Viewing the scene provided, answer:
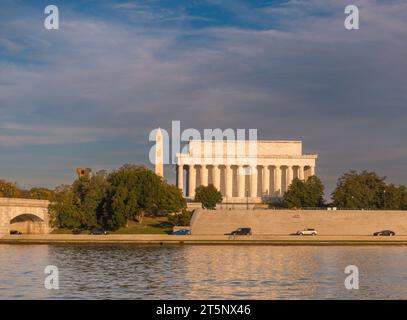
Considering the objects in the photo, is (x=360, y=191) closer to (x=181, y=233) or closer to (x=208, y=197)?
(x=208, y=197)

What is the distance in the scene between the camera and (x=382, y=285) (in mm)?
42531

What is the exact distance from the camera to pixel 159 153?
400ft

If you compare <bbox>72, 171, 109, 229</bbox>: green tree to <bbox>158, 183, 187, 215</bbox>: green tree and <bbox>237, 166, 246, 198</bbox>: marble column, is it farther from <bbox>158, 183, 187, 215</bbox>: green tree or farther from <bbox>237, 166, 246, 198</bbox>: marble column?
<bbox>237, 166, 246, 198</bbox>: marble column

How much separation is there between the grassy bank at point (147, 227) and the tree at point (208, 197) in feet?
75.1

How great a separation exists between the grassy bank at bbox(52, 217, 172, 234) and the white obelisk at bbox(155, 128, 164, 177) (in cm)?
1368

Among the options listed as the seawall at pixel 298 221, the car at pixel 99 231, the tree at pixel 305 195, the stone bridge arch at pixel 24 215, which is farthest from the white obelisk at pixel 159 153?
the stone bridge arch at pixel 24 215

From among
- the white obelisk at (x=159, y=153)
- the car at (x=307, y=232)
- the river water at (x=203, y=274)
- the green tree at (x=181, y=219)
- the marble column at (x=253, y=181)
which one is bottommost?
the river water at (x=203, y=274)

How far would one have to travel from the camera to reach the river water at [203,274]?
128 feet

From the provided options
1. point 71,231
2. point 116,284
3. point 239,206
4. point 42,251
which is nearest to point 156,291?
point 116,284

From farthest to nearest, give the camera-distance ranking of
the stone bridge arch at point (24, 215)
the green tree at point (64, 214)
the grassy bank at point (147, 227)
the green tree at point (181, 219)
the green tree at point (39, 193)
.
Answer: the green tree at point (39, 193), the green tree at point (181, 219), the green tree at point (64, 214), the grassy bank at point (147, 227), the stone bridge arch at point (24, 215)

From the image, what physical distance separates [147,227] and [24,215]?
14.2m

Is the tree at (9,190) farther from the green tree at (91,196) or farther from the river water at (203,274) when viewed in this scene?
the river water at (203,274)

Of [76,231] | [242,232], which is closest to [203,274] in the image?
[242,232]

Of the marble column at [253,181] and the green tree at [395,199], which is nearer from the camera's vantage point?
the green tree at [395,199]
